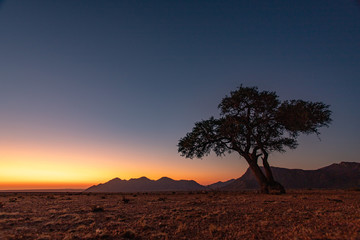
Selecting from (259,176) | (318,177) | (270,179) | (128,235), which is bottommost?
(318,177)

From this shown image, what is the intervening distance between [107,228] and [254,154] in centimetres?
1835

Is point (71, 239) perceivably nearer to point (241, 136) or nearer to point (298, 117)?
point (241, 136)

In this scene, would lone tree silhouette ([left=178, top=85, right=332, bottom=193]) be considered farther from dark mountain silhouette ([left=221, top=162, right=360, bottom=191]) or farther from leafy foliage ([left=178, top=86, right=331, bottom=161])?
dark mountain silhouette ([left=221, top=162, right=360, bottom=191])

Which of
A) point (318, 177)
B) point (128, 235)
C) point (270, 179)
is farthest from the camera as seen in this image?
point (318, 177)

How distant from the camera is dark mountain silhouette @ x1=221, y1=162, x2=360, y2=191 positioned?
90.1m

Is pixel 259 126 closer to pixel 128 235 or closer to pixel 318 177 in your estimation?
pixel 128 235

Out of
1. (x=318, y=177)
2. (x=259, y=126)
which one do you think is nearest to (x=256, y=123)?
(x=259, y=126)

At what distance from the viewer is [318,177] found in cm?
9950

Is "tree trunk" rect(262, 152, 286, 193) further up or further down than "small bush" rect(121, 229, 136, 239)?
further up

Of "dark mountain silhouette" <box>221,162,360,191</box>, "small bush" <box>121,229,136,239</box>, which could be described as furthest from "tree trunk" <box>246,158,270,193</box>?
"dark mountain silhouette" <box>221,162,360,191</box>

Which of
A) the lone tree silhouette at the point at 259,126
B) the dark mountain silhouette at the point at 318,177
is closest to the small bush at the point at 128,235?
the lone tree silhouette at the point at 259,126

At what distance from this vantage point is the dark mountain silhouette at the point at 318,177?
90125mm

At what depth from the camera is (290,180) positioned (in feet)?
344

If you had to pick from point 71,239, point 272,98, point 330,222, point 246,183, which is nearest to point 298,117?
point 272,98
